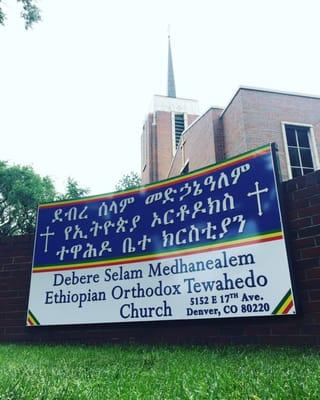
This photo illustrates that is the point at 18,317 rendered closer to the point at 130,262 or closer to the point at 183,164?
the point at 130,262

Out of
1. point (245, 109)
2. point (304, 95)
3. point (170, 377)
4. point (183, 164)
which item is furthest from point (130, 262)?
point (183, 164)

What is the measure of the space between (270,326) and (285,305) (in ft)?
1.20

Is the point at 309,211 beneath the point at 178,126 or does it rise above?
beneath

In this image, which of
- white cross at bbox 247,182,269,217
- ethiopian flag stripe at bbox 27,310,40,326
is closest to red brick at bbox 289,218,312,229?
white cross at bbox 247,182,269,217

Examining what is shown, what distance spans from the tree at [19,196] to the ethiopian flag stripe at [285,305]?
25.7 meters

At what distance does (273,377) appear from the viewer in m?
2.17

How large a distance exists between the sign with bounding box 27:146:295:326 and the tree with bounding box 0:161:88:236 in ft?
77.4

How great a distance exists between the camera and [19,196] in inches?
1063

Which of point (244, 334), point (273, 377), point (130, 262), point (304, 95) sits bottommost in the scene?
point (273, 377)

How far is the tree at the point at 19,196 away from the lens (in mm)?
27094

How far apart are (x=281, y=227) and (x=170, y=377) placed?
1871 millimetres

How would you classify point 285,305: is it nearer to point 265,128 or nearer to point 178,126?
point 265,128

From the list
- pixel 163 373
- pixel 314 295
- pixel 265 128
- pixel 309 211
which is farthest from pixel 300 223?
pixel 265 128

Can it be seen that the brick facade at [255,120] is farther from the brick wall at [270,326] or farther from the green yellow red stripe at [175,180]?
the brick wall at [270,326]
